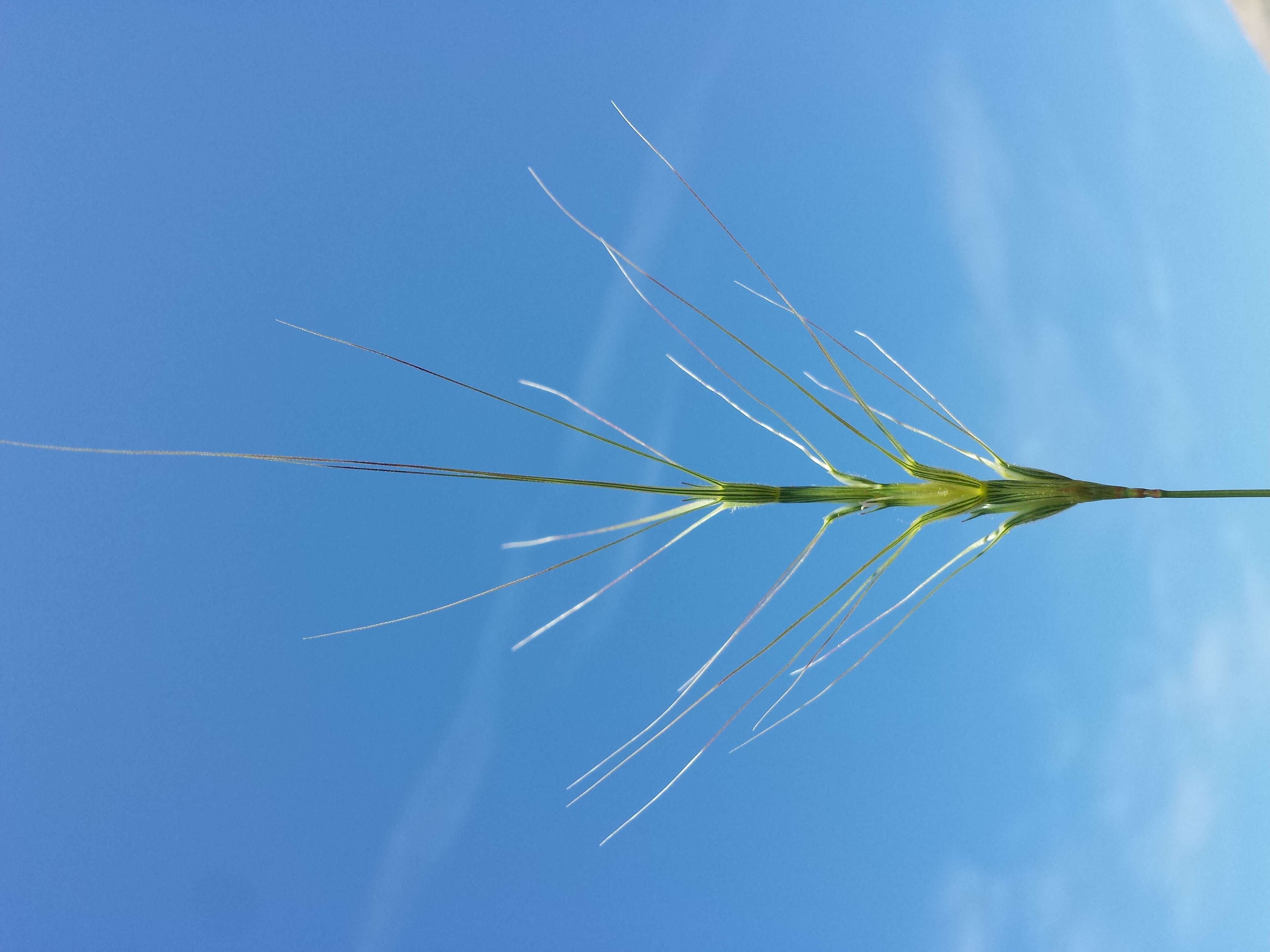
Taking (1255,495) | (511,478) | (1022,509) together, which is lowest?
(1255,495)

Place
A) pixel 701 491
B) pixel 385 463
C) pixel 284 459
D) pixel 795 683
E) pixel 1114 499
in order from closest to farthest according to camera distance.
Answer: pixel 284 459, pixel 385 463, pixel 701 491, pixel 795 683, pixel 1114 499

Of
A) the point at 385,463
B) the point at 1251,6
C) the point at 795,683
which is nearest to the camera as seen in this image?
the point at 385,463

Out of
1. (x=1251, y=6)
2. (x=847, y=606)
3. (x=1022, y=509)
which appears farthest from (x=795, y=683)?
(x=1251, y=6)

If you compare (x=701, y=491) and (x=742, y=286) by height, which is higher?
(x=742, y=286)

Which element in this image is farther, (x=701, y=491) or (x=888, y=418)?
(x=888, y=418)

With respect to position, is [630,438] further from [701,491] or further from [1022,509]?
[1022,509]

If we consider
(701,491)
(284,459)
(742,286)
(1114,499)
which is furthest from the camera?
(742,286)

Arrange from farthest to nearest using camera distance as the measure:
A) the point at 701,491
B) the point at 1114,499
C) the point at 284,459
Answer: the point at 1114,499 → the point at 701,491 → the point at 284,459

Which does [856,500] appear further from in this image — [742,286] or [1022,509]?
[742,286]

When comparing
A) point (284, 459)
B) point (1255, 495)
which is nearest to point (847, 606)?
point (1255, 495)
